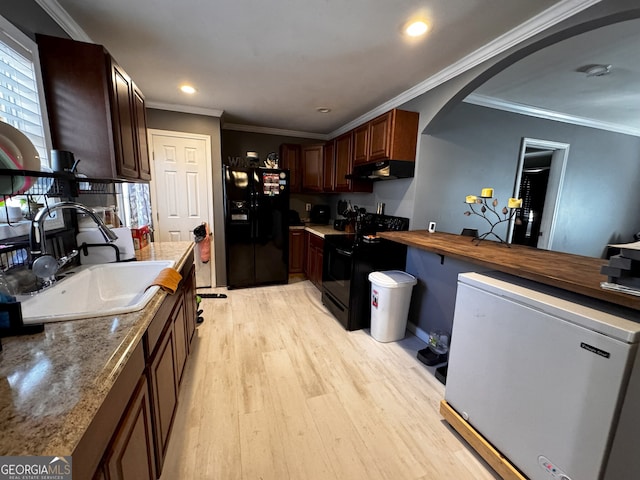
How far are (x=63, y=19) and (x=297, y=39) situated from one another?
1459mm

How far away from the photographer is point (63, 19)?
1.59 metres

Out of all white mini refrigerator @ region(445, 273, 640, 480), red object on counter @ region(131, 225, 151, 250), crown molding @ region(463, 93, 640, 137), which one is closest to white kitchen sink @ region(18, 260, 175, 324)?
red object on counter @ region(131, 225, 151, 250)

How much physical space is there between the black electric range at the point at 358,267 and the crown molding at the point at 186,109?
91.1 inches

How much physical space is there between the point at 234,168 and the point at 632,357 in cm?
358

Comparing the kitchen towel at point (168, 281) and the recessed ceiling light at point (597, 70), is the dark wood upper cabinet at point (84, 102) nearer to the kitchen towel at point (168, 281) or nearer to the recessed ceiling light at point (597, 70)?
the kitchen towel at point (168, 281)

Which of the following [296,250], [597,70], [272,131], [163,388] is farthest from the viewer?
[272,131]

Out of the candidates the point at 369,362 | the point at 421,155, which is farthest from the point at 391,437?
the point at 421,155

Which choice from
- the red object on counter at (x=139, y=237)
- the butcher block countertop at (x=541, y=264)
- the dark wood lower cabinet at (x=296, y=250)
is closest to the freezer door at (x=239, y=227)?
the dark wood lower cabinet at (x=296, y=250)

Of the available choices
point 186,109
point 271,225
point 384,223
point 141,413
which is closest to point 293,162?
point 271,225

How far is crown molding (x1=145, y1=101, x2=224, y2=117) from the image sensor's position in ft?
10.3

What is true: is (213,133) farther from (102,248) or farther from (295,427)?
(295,427)

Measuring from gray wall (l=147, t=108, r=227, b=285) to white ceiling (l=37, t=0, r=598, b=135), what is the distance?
455 millimetres

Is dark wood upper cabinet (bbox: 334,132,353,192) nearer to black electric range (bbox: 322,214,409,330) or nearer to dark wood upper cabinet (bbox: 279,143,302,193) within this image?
dark wood upper cabinet (bbox: 279,143,302,193)

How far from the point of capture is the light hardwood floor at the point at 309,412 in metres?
1.31
